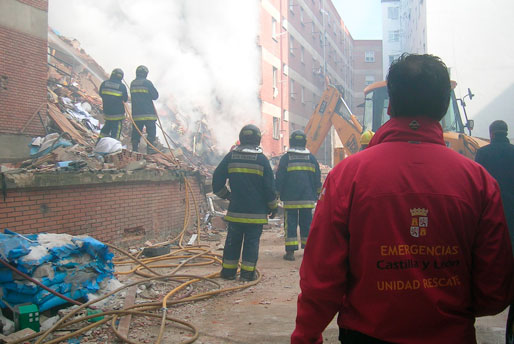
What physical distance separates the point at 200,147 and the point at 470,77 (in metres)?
12.9

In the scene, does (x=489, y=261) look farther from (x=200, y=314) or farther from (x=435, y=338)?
(x=200, y=314)

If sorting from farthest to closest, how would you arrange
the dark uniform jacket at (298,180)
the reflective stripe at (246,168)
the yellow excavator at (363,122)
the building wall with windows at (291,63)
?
1. the building wall with windows at (291,63)
2. the yellow excavator at (363,122)
3. the dark uniform jacket at (298,180)
4. the reflective stripe at (246,168)

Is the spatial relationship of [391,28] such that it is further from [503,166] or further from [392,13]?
[503,166]

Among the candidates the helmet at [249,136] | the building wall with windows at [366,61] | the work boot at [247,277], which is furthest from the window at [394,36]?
the work boot at [247,277]

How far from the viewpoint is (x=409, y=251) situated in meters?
1.49

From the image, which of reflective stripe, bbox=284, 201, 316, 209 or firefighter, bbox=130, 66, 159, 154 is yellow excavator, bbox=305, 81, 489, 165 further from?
firefighter, bbox=130, 66, 159, 154

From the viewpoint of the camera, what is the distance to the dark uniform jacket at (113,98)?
340 inches

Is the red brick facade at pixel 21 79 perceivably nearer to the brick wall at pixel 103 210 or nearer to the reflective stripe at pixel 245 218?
the brick wall at pixel 103 210

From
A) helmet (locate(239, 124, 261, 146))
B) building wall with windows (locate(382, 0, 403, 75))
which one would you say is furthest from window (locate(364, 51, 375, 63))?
helmet (locate(239, 124, 261, 146))

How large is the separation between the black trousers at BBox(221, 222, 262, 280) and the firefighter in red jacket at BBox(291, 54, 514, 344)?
3638 millimetres

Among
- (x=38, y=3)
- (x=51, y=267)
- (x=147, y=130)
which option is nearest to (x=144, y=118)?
(x=147, y=130)

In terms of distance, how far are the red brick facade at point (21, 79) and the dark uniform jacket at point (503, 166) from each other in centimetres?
877

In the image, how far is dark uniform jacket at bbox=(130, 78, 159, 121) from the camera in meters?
8.84

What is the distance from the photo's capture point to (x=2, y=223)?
17.3ft
